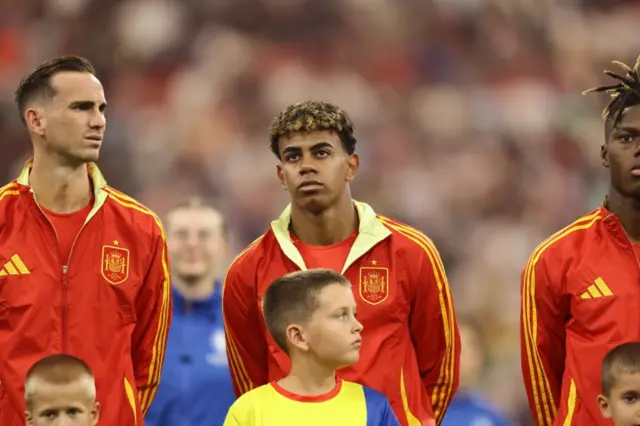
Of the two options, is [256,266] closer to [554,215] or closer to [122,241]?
[122,241]

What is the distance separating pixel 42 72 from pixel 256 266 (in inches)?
44.5

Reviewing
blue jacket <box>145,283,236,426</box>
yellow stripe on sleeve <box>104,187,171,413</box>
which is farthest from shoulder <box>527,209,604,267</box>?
blue jacket <box>145,283,236,426</box>

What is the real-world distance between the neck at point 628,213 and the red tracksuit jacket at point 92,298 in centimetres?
174

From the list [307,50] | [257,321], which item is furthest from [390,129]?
[257,321]

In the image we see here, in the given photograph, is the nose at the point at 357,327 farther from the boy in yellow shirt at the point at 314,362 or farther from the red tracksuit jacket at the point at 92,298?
the red tracksuit jacket at the point at 92,298

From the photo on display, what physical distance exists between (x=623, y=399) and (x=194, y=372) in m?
2.84

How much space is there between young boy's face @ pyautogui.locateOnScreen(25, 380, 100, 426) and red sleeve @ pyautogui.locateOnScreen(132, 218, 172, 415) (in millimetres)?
505

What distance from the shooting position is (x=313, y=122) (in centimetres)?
543

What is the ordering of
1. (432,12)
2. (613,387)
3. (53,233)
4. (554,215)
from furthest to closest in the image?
(432,12) < (554,215) < (53,233) < (613,387)

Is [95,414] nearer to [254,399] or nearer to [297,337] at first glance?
[254,399]

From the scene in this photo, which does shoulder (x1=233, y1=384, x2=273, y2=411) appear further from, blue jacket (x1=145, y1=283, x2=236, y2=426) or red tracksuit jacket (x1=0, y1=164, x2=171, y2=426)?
blue jacket (x1=145, y1=283, x2=236, y2=426)

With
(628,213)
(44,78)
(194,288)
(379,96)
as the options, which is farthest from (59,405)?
(379,96)

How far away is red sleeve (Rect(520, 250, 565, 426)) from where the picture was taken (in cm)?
531

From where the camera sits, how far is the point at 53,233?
5332mm
